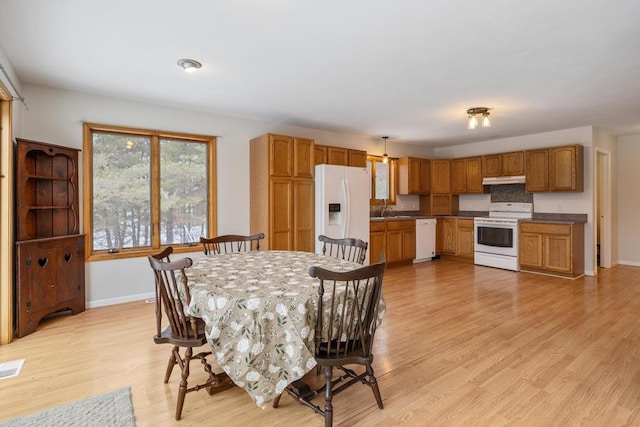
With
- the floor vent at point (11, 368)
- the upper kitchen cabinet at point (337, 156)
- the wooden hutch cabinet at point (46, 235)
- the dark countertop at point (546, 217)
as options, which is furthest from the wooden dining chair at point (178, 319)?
the dark countertop at point (546, 217)

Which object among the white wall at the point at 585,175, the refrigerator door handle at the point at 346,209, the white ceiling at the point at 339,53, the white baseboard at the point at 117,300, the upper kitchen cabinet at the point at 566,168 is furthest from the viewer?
the white wall at the point at 585,175

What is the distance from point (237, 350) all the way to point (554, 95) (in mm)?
4233

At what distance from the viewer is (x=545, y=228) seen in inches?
211

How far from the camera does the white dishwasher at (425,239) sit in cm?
653

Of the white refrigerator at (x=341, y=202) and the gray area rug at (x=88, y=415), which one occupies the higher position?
the white refrigerator at (x=341, y=202)

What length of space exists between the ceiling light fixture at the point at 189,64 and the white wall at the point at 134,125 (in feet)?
4.68

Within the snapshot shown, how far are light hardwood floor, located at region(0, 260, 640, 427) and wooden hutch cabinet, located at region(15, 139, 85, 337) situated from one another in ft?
0.79

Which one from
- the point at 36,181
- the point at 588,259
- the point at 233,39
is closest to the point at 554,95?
the point at 588,259

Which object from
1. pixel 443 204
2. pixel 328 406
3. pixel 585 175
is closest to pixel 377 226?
pixel 443 204

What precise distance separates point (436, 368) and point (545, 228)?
13.4 ft

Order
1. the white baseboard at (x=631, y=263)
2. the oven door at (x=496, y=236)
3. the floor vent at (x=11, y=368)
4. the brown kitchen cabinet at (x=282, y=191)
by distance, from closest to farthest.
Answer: the floor vent at (x=11, y=368) → the brown kitchen cabinet at (x=282, y=191) → the oven door at (x=496, y=236) → the white baseboard at (x=631, y=263)

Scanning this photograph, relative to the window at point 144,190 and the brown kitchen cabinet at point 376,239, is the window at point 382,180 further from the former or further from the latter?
the window at point 144,190

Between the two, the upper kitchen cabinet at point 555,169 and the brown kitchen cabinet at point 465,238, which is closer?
the upper kitchen cabinet at point 555,169

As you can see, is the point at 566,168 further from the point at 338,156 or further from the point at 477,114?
the point at 338,156
